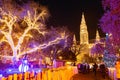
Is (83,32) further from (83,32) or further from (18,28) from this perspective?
(18,28)

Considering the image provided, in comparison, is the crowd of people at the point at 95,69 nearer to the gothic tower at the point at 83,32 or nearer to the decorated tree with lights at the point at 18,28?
the decorated tree with lights at the point at 18,28

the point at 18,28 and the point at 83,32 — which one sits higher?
the point at 83,32

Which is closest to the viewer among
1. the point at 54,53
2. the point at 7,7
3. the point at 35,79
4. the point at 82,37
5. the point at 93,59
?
the point at 35,79

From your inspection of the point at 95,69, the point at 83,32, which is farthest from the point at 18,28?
the point at 83,32

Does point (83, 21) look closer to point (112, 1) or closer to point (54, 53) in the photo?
point (54, 53)

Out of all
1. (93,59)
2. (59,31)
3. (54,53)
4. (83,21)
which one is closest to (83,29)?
(83,21)

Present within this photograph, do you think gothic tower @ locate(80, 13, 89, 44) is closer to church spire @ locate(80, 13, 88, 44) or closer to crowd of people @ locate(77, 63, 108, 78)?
church spire @ locate(80, 13, 88, 44)

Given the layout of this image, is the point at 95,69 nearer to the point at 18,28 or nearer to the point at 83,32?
the point at 18,28

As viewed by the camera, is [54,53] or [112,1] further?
[54,53]

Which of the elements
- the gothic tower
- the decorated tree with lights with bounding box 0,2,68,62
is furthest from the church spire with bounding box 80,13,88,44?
the decorated tree with lights with bounding box 0,2,68,62

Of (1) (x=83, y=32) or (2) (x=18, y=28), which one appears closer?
(2) (x=18, y=28)

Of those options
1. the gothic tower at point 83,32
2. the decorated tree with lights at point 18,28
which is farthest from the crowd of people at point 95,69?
the gothic tower at point 83,32

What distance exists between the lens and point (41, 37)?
1320 inches

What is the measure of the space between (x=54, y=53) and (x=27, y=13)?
19706mm
